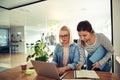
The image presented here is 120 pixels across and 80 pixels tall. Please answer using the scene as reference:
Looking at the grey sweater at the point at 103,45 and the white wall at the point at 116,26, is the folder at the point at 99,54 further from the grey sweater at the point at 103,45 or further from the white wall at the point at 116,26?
the white wall at the point at 116,26

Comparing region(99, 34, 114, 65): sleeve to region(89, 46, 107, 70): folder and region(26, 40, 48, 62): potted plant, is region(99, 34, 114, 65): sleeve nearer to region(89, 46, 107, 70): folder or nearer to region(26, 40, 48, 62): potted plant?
region(89, 46, 107, 70): folder

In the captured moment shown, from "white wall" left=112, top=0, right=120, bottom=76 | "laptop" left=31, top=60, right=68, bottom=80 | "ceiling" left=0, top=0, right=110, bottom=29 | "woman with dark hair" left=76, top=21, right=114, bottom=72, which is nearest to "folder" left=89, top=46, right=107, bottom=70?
"woman with dark hair" left=76, top=21, right=114, bottom=72

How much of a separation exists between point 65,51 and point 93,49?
45 centimetres

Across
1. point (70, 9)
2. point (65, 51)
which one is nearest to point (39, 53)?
point (65, 51)

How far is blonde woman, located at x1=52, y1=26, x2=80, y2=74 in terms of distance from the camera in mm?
2178

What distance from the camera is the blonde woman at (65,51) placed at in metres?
2.18

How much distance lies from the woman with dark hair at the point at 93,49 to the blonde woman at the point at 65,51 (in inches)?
4.0

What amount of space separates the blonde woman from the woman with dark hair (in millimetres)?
102

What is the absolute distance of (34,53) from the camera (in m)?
2.01

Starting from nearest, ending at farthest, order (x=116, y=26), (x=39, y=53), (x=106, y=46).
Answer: (x=39, y=53), (x=106, y=46), (x=116, y=26)

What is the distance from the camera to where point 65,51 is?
2.23 metres

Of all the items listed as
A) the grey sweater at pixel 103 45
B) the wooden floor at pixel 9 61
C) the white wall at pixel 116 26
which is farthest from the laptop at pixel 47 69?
the wooden floor at pixel 9 61

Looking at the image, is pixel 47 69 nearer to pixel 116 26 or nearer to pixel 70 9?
pixel 116 26

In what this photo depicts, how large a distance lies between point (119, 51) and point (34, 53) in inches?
78.9
